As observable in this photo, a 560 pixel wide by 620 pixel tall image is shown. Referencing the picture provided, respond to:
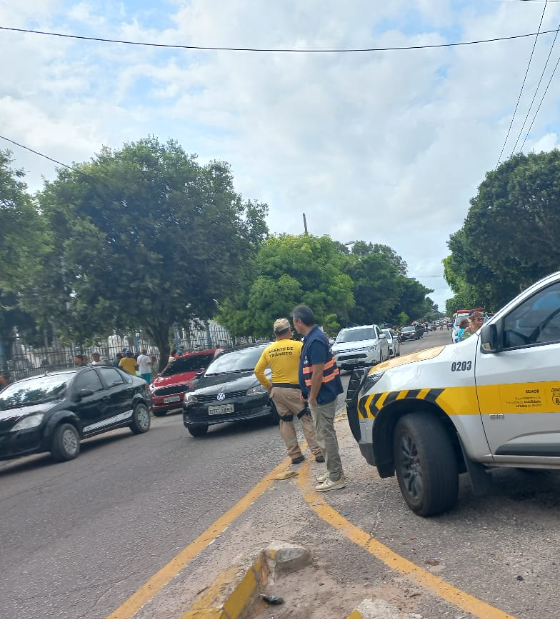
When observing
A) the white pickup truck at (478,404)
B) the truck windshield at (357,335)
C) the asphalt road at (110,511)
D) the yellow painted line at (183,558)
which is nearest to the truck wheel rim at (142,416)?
the asphalt road at (110,511)

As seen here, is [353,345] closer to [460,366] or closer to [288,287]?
[288,287]

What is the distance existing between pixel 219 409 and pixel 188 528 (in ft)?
18.0

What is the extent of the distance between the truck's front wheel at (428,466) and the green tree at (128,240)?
52.0 ft

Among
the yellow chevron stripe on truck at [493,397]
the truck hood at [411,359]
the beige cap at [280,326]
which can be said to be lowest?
the yellow chevron stripe on truck at [493,397]

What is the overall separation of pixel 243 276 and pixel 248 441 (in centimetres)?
1392

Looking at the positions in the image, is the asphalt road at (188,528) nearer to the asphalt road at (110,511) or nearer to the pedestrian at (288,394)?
the asphalt road at (110,511)

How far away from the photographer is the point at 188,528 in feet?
19.1

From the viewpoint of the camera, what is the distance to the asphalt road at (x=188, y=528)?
13.7ft

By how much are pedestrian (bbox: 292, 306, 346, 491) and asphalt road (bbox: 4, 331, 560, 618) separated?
0.26 m

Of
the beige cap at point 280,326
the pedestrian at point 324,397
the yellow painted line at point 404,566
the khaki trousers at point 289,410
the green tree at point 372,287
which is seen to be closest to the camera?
the yellow painted line at point 404,566

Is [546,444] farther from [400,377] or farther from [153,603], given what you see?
[153,603]

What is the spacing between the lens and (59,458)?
36.1 ft

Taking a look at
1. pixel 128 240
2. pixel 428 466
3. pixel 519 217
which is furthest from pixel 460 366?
pixel 519 217

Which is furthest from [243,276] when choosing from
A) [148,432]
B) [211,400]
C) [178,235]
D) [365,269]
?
[365,269]
